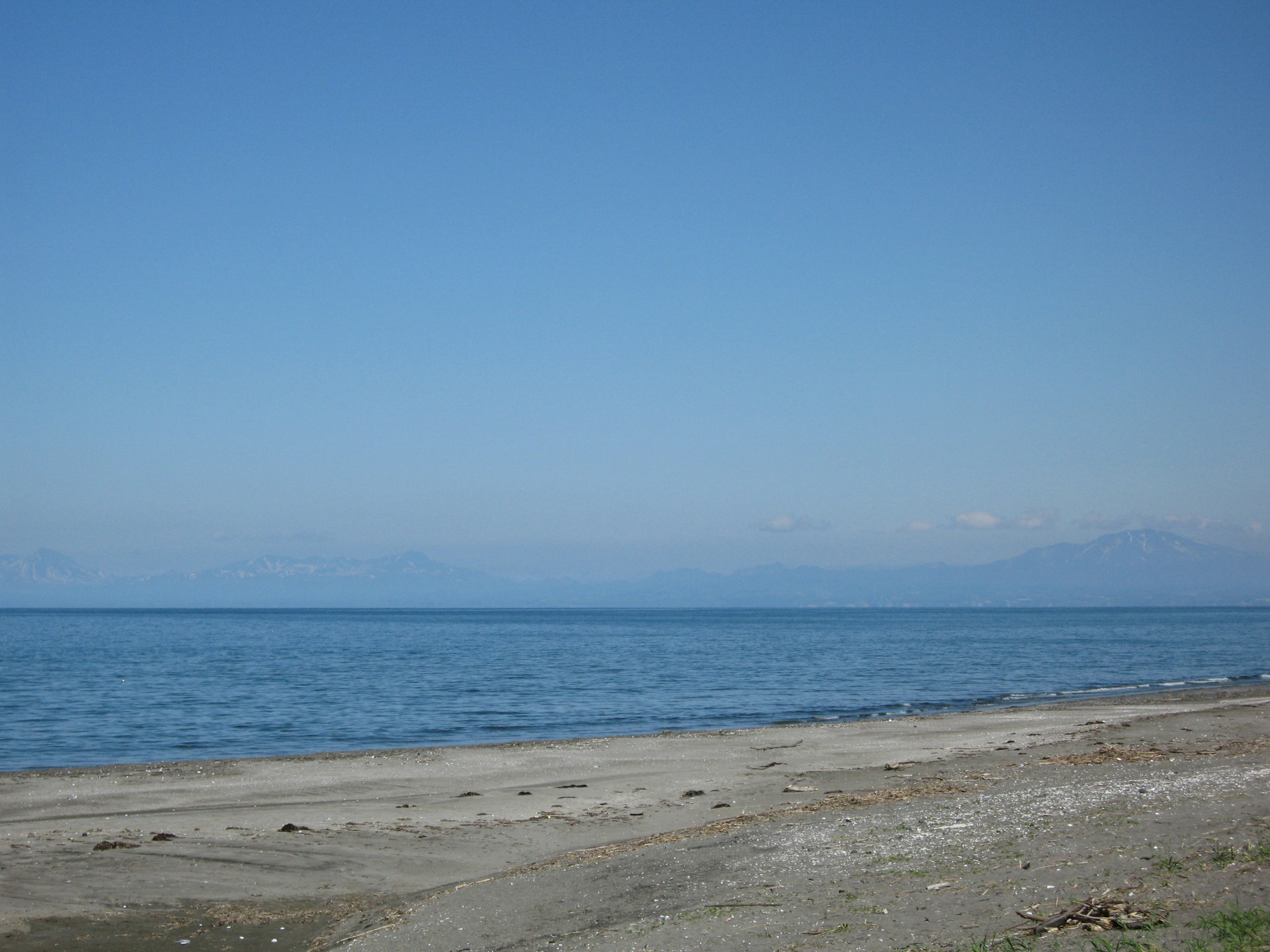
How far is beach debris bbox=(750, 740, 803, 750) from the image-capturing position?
2603 centimetres

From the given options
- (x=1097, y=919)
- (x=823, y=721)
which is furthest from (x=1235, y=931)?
(x=823, y=721)

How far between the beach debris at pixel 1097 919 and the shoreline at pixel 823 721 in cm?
2056

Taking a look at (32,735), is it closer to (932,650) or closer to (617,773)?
(617,773)

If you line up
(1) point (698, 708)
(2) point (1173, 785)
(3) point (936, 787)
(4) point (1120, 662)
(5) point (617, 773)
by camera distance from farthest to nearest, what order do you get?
1. (4) point (1120, 662)
2. (1) point (698, 708)
3. (5) point (617, 773)
4. (3) point (936, 787)
5. (2) point (1173, 785)

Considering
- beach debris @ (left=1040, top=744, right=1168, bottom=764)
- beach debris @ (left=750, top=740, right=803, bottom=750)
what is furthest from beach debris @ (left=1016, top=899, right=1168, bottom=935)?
beach debris @ (left=750, top=740, right=803, bottom=750)

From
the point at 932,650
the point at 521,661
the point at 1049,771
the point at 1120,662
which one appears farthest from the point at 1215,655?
the point at 1049,771

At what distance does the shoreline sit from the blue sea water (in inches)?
16.0

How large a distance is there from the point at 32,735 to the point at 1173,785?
32.2 m

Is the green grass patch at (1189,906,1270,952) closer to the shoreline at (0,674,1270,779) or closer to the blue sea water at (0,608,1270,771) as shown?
the shoreline at (0,674,1270,779)

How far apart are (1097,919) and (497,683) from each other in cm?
4604

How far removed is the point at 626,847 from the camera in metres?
14.1

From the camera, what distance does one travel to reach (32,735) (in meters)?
31.1

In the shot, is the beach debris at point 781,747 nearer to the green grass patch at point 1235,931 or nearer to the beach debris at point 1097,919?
the beach debris at point 1097,919

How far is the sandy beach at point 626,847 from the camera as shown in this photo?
375 inches
